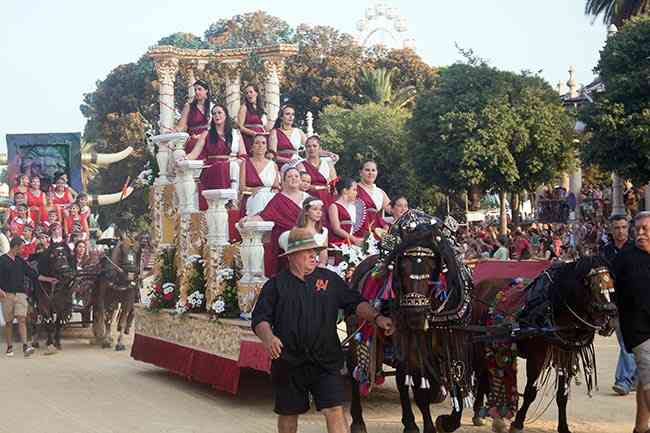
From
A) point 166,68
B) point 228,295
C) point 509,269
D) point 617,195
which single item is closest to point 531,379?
point 509,269

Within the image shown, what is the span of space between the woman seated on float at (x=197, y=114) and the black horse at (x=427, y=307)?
5.82 meters

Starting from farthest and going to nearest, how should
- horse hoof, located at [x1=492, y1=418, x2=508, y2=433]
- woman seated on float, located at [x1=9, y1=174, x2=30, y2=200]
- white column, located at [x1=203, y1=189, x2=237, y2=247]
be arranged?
woman seated on float, located at [x1=9, y1=174, x2=30, y2=200], white column, located at [x1=203, y1=189, x2=237, y2=247], horse hoof, located at [x1=492, y1=418, x2=508, y2=433]

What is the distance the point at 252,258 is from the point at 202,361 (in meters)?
1.61

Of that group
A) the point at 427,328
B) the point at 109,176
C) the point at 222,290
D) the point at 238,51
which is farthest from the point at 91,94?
the point at 427,328

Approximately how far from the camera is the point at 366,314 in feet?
23.6

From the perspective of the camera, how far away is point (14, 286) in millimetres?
16844

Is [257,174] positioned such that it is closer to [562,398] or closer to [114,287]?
[562,398]

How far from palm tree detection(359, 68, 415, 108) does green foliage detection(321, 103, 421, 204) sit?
5751 mm

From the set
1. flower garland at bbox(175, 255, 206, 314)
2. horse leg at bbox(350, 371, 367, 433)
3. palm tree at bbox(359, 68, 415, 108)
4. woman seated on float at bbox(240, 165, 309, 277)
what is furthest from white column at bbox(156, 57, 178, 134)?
palm tree at bbox(359, 68, 415, 108)

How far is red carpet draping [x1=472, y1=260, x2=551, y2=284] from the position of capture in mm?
10453

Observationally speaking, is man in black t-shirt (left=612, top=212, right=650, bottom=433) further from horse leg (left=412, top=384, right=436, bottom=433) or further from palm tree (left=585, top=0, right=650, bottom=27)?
palm tree (left=585, top=0, right=650, bottom=27)

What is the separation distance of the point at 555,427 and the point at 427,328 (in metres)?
2.36

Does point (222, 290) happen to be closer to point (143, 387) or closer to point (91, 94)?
point (143, 387)

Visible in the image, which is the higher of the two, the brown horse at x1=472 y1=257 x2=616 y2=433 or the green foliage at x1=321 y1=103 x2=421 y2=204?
the green foliage at x1=321 y1=103 x2=421 y2=204
